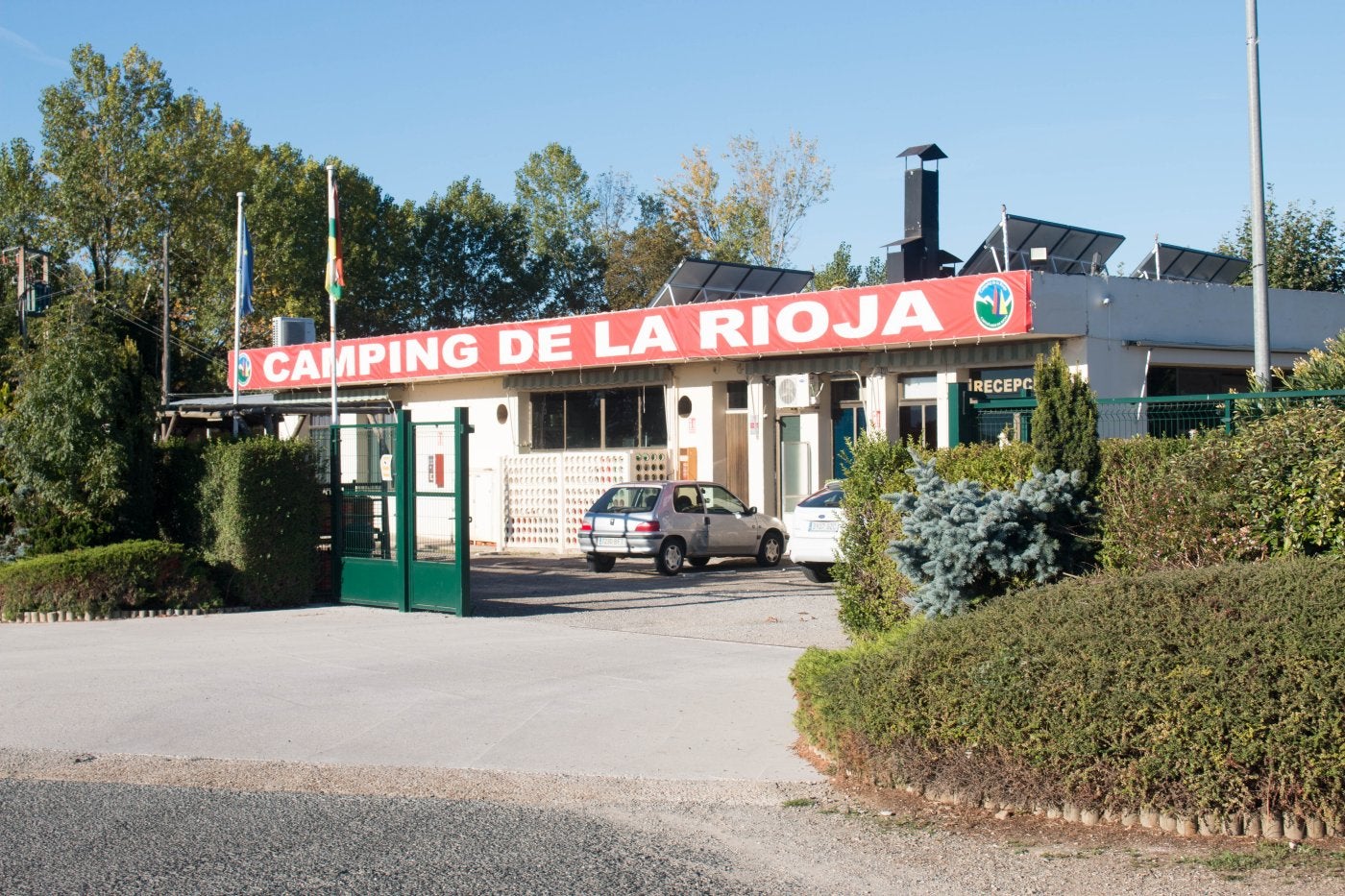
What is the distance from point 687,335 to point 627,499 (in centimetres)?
Answer: 344

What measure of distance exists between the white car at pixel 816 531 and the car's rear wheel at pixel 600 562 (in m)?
3.81

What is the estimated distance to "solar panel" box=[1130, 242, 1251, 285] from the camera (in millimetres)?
24484

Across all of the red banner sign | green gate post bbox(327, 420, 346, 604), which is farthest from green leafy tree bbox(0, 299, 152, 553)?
the red banner sign

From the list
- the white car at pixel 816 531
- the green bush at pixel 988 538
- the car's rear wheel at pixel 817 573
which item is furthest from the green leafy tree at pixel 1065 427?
the car's rear wheel at pixel 817 573

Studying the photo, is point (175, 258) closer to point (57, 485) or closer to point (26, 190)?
point (26, 190)

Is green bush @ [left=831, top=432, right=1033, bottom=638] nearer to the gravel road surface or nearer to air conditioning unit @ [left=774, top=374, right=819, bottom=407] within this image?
the gravel road surface

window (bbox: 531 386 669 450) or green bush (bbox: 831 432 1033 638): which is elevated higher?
window (bbox: 531 386 669 450)

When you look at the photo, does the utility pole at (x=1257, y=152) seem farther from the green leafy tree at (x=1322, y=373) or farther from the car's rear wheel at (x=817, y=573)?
the car's rear wheel at (x=817, y=573)

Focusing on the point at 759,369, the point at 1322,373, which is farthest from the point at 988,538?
the point at 759,369

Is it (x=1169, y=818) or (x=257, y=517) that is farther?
(x=257, y=517)

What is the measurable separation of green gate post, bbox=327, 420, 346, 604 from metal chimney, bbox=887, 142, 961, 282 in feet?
42.4

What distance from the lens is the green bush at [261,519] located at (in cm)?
1616

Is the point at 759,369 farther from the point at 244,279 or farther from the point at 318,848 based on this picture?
the point at 318,848

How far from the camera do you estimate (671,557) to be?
21328 mm
